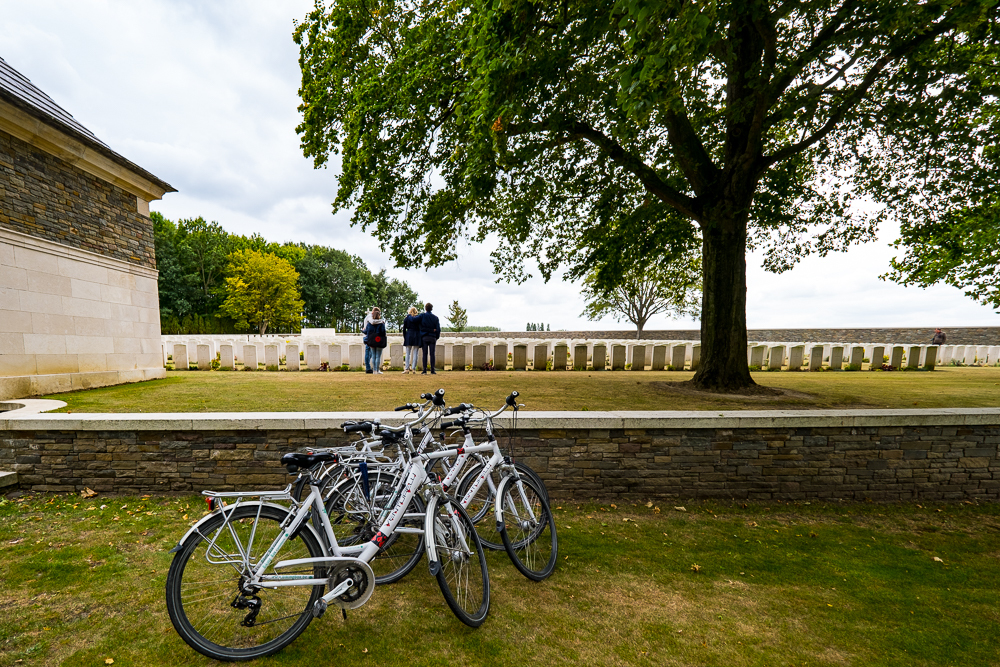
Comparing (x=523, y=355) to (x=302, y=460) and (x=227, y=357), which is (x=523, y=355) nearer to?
(x=227, y=357)

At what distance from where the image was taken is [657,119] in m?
7.75

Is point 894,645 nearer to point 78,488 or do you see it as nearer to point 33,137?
point 78,488

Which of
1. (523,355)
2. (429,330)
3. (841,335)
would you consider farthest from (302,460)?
(841,335)

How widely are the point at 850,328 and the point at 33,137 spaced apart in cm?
4250

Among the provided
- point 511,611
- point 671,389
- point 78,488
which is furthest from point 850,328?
point 78,488

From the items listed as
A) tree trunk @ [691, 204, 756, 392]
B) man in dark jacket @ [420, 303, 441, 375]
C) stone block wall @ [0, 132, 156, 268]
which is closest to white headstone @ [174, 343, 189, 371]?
stone block wall @ [0, 132, 156, 268]

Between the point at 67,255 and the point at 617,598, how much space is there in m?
11.3

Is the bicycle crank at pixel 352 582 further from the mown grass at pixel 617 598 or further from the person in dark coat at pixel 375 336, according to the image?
the person in dark coat at pixel 375 336

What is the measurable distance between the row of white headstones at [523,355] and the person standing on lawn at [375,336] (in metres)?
1.99

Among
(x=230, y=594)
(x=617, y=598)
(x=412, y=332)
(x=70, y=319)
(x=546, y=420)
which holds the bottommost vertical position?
(x=617, y=598)

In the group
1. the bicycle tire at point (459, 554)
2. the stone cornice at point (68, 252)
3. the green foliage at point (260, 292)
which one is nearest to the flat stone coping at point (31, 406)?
A: the stone cornice at point (68, 252)

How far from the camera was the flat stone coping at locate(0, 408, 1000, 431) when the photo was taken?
15.3 feet

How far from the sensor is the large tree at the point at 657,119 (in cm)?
592

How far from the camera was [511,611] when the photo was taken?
9.58ft
